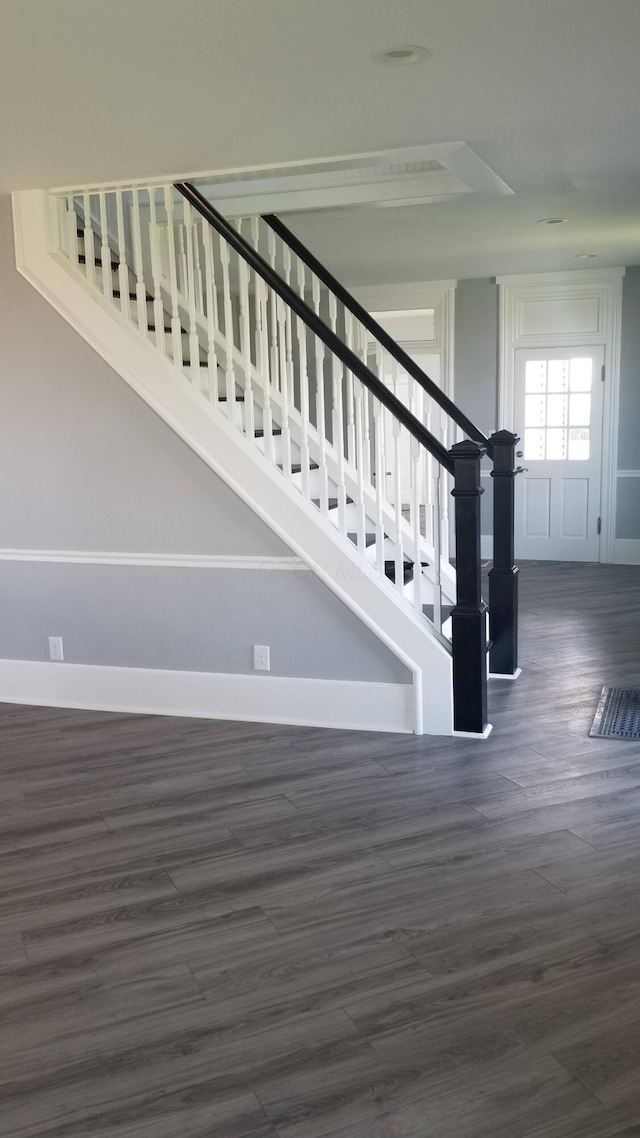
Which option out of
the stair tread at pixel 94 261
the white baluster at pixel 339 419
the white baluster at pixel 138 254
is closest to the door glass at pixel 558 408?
the white baluster at pixel 339 419

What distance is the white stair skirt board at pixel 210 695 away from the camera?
412cm

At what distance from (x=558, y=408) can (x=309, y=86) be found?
5.33 meters

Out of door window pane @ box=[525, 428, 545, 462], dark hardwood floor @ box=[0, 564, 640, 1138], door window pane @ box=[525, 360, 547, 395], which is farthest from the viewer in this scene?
door window pane @ box=[525, 428, 545, 462]

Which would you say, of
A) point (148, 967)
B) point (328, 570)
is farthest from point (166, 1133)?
point (328, 570)

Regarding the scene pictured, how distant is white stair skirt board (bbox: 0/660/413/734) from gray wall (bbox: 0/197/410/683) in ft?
0.19

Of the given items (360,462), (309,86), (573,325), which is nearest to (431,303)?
(573,325)

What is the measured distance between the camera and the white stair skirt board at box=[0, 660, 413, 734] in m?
4.12

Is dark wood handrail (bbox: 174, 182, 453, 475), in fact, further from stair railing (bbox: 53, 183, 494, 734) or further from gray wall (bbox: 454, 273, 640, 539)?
gray wall (bbox: 454, 273, 640, 539)

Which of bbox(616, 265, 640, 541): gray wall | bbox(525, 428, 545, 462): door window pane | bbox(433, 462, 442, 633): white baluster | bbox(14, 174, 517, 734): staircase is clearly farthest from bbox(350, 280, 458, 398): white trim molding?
bbox(433, 462, 442, 633): white baluster

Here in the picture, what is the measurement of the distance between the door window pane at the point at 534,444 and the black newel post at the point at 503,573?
3.26 metres

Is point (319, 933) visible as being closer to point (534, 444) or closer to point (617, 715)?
point (617, 715)

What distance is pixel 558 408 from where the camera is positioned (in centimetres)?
778

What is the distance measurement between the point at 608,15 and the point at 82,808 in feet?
9.73

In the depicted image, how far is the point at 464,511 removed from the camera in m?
3.86
